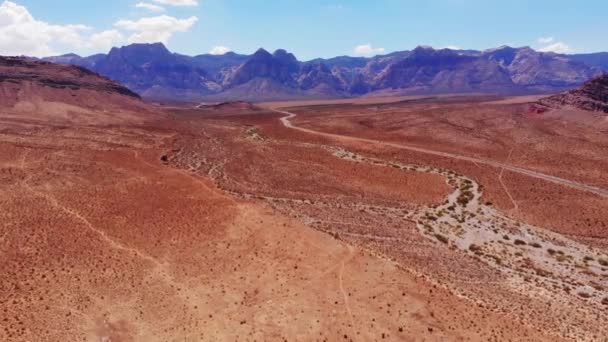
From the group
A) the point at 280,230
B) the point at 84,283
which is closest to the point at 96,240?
the point at 84,283

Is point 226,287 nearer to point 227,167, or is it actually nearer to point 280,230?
point 280,230

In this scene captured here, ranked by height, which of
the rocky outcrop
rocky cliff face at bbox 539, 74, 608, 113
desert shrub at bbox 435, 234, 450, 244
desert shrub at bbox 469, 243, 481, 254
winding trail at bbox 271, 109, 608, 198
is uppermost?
the rocky outcrop

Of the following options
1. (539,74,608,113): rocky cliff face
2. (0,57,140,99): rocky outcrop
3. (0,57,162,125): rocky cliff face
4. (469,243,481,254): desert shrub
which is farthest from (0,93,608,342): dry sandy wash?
(539,74,608,113): rocky cliff face

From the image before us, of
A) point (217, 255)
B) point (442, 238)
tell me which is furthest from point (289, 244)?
point (442, 238)

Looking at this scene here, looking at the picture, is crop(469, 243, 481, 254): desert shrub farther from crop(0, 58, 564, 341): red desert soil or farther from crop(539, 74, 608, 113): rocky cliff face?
crop(539, 74, 608, 113): rocky cliff face

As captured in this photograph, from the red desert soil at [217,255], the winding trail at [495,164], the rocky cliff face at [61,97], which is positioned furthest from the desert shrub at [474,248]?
the rocky cliff face at [61,97]

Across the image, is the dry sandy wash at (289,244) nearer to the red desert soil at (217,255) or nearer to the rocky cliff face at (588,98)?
the red desert soil at (217,255)
